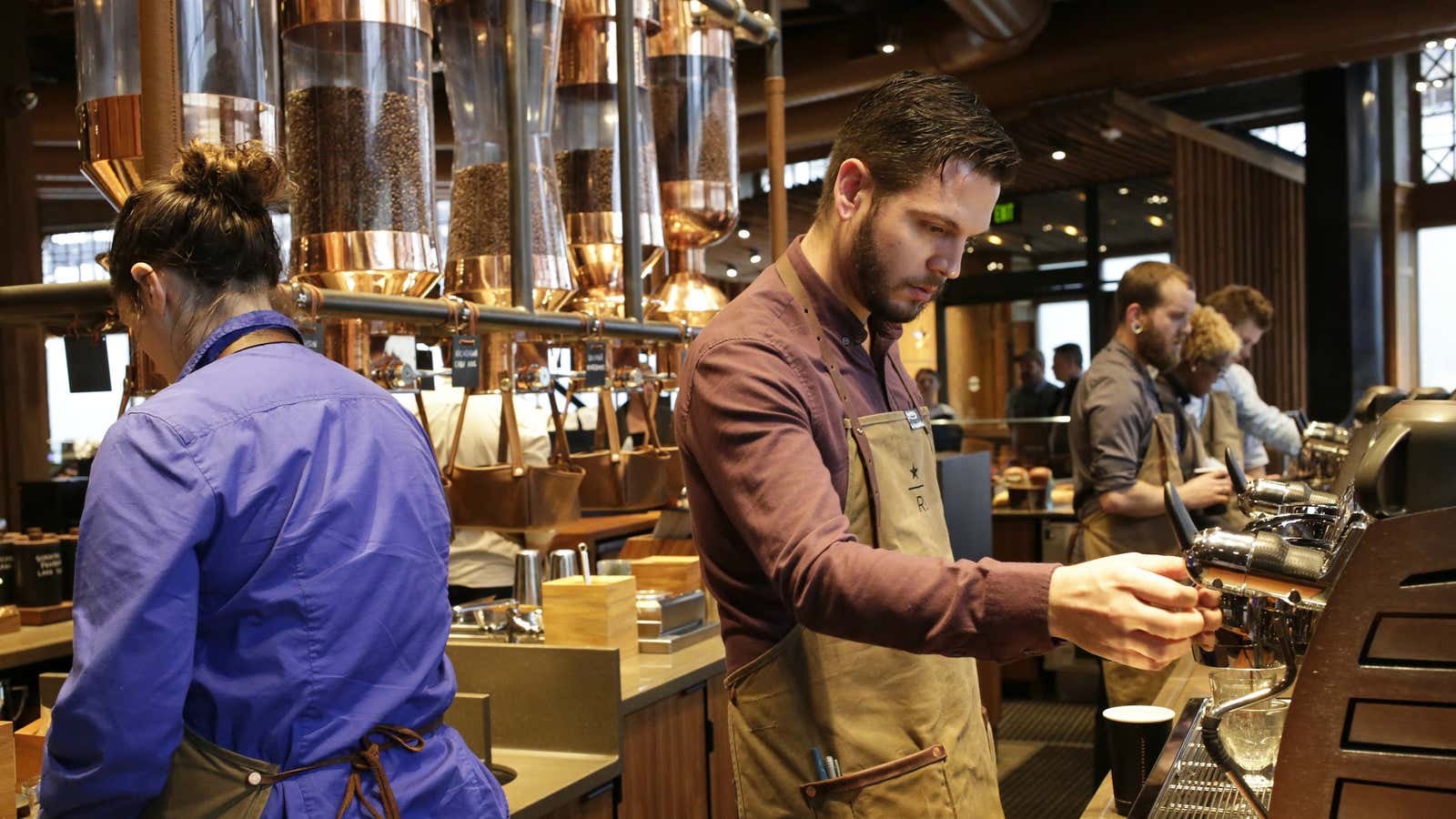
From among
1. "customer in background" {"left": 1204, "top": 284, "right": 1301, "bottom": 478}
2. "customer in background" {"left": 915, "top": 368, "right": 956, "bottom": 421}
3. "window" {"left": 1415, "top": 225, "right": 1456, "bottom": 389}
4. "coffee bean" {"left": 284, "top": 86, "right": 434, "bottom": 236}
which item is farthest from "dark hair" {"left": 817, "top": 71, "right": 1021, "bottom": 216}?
"window" {"left": 1415, "top": 225, "right": 1456, "bottom": 389}

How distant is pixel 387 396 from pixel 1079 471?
9.42ft

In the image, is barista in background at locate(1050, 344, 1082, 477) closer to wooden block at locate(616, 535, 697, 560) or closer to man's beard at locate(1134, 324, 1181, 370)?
man's beard at locate(1134, 324, 1181, 370)

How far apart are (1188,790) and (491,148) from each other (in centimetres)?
182

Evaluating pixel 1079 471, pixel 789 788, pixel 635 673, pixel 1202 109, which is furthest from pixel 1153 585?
pixel 1202 109

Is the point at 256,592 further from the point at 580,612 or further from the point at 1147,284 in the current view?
the point at 1147,284

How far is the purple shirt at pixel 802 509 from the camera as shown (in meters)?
1.19

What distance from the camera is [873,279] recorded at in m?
1.59

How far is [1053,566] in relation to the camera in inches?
46.3

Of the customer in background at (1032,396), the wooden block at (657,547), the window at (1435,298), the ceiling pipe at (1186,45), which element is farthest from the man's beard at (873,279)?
the window at (1435,298)

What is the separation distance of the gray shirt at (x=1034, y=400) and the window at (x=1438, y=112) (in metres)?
3.46

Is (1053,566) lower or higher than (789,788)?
higher

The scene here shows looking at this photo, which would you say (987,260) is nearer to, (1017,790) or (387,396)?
(1017,790)

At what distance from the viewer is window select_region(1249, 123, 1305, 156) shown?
11.3m

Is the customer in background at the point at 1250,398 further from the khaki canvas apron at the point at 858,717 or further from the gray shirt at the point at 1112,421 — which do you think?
the khaki canvas apron at the point at 858,717
